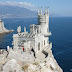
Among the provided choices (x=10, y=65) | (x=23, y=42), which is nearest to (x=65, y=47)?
(x=23, y=42)

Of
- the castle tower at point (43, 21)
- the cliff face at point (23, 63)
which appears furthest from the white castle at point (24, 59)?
the castle tower at point (43, 21)

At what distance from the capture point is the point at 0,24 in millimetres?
143000

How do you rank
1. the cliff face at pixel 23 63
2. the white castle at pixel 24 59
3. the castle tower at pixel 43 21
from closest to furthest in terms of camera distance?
the white castle at pixel 24 59
the cliff face at pixel 23 63
the castle tower at pixel 43 21

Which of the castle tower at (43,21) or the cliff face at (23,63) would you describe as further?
the castle tower at (43,21)

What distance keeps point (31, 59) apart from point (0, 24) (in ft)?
395

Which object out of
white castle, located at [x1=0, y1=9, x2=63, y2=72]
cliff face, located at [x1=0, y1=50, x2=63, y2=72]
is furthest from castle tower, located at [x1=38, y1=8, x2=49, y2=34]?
cliff face, located at [x1=0, y1=50, x2=63, y2=72]

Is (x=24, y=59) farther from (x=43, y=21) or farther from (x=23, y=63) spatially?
(x=43, y=21)

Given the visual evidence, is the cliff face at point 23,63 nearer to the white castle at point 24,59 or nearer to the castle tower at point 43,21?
the white castle at point 24,59

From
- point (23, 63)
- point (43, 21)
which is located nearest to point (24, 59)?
point (23, 63)

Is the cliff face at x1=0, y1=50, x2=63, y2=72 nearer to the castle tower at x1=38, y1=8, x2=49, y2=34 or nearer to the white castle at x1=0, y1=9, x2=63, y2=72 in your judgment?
the white castle at x1=0, y1=9, x2=63, y2=72

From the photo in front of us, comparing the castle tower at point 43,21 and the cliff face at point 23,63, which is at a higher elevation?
the castle tower at point 43,21

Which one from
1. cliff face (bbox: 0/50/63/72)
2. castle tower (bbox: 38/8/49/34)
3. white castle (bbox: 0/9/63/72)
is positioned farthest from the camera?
castle tower (bbox: 38/8/49/34)

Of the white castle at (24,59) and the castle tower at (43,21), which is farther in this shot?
the castle tower at (43,21)

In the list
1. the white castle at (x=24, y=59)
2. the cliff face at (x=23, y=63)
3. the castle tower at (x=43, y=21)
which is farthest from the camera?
the castle tower at (x=43, y=21)
